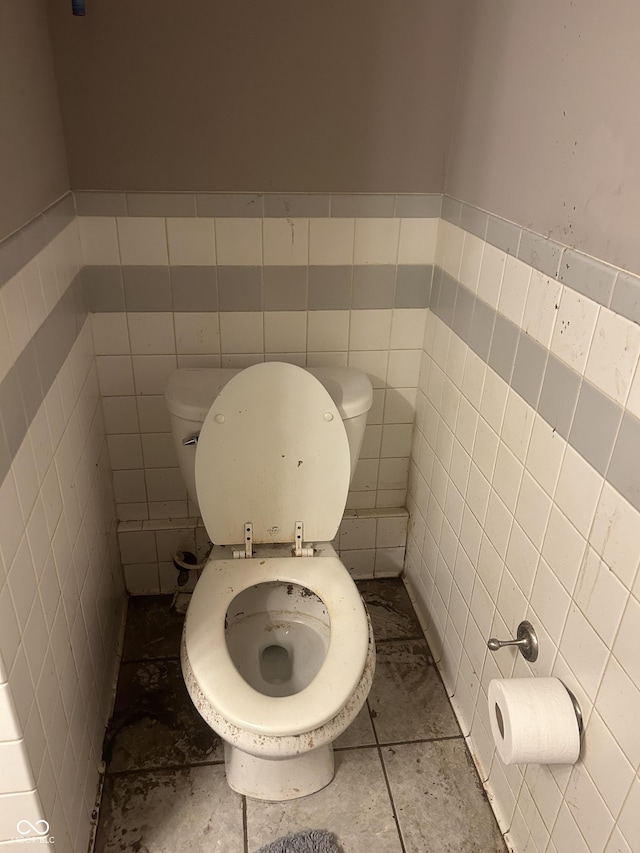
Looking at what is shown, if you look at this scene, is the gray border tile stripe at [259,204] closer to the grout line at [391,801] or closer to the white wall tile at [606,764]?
the white wall tile at [606,764]

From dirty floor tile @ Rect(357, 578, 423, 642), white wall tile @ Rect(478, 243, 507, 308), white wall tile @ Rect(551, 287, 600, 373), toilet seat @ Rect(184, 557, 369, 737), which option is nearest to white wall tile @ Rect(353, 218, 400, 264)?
white wall tile @ Rect(478, 243, 507, 308)

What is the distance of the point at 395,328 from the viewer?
5.85 ft

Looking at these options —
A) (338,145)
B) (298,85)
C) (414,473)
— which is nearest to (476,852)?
(414,473)

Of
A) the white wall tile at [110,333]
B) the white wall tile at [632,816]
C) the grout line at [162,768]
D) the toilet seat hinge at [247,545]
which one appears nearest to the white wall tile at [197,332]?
the white wall tile at [110,333]

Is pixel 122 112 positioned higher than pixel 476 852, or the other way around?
pixel 122 112

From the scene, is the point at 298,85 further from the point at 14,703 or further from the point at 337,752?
the point at 337,752

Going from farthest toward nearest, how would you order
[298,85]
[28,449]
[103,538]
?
1. [103,538]
2. [298,85]
3. [28,449]

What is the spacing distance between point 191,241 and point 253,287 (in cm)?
20

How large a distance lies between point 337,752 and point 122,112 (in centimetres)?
164

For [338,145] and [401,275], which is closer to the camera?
[338,145]

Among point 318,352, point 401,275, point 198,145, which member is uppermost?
point 198,145

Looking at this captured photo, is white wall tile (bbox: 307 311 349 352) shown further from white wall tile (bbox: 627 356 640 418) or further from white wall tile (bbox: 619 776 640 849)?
white wall tile (bbox: 619 776 640 849)

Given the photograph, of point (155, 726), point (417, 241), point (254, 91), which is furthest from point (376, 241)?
point (155, 726)

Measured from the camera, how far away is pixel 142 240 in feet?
5.17
